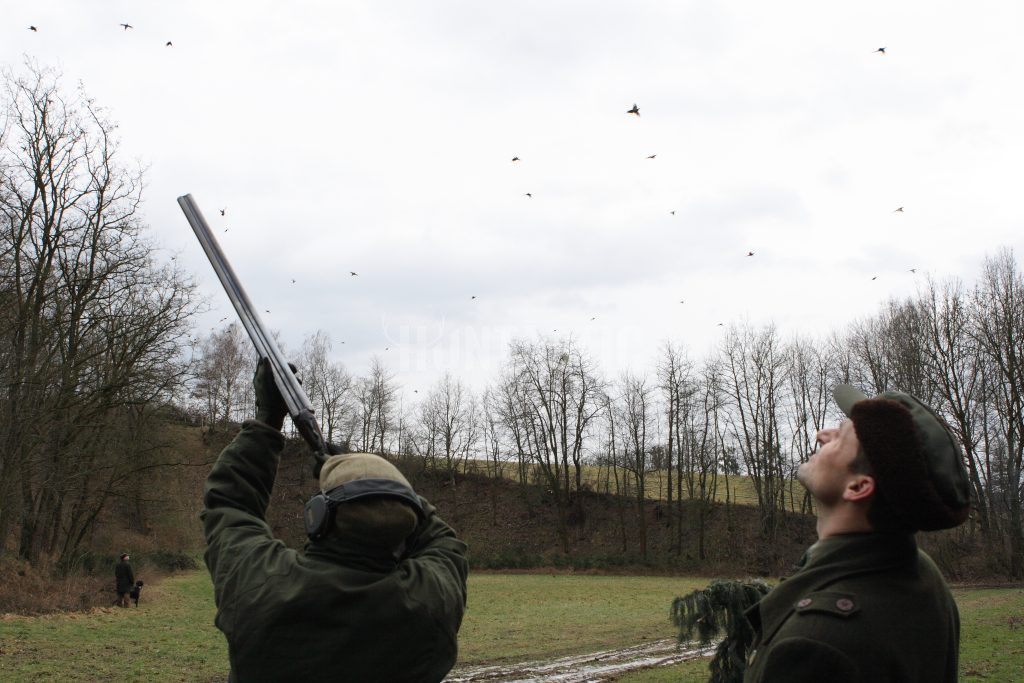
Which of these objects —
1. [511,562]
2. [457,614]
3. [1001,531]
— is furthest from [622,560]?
[457,614]

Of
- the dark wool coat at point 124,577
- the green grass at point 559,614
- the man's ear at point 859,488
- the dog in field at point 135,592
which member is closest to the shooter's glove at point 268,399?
the man's ear at point 859,488

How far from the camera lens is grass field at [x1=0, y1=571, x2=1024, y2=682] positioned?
41.2 feet

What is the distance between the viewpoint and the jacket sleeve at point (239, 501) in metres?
2.25

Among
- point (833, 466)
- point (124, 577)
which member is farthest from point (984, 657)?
point (124, 577)

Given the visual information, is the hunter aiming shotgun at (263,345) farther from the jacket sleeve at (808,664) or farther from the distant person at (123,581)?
the distant person at (123,581)

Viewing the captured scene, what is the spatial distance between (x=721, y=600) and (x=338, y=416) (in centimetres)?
5833

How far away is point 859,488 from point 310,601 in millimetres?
1435

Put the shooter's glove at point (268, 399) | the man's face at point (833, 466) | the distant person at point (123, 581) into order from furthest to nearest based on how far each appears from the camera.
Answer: the distant person at point (123, 581) → the shooter's glove at point (268, 399) → the man's face at point (833, 466)

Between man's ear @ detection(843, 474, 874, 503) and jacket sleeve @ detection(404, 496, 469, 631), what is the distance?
1229 mm

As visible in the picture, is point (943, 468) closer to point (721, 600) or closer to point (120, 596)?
point (721, 600)

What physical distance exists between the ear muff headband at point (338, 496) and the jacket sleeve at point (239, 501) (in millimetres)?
155

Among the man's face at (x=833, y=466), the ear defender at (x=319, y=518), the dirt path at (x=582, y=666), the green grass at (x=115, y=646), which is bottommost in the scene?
the dirt path at (x=582, y=666)

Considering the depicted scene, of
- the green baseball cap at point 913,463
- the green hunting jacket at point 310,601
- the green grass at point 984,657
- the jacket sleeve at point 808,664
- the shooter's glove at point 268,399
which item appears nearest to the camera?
the jacket sleeve at point 808,664

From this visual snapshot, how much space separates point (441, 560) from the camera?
2566 millimetres
